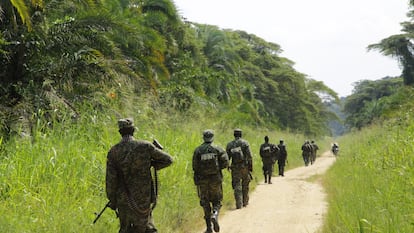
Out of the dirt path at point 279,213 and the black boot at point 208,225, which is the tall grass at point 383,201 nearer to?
the dirt path at point 279,213

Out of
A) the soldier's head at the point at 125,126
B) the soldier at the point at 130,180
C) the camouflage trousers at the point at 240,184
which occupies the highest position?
the soldier's head at the point at 125,126

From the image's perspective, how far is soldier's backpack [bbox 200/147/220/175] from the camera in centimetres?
751

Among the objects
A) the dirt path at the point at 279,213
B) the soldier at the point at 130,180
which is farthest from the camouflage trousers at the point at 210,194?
the soldier at the point at 130,180

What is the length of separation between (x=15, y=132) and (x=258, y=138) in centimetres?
1730

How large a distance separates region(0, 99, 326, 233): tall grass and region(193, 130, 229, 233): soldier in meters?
0.51

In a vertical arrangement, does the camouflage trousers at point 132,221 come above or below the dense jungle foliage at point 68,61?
below

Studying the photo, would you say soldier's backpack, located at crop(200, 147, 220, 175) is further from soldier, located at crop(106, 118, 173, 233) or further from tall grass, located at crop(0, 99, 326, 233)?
soldier, located at crop(106, 118, 173, 233)

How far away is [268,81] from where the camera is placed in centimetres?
4069

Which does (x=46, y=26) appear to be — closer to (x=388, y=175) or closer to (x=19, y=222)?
(x=19, y=222)

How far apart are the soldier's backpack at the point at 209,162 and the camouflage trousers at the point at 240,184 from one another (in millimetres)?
2430

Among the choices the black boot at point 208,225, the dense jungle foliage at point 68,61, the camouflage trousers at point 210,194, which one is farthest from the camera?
the dense jungle foliage at point 68,61

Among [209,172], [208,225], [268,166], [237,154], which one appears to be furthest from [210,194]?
[268,166]

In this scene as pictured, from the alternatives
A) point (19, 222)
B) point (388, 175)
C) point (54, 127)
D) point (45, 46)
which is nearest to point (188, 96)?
point (45, 46)

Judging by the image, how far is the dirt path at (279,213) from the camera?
7.62 meters
